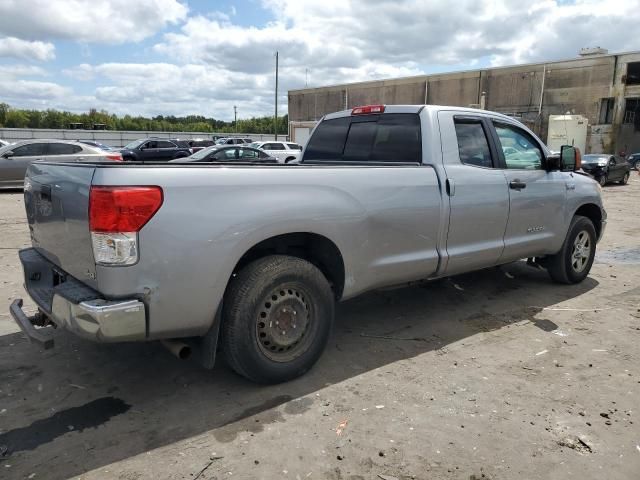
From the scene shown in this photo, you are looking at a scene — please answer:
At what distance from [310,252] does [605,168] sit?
21551 mm

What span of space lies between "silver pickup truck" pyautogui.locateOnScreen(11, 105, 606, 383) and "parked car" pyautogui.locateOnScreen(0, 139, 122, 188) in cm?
1157

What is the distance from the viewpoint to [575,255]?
588 cm

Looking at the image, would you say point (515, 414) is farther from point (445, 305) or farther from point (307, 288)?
point (445, 305)

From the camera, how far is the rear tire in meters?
5.69

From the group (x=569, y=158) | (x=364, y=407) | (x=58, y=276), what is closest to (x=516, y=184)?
(x=569, y=158)

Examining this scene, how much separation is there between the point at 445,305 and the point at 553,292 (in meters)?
1.45

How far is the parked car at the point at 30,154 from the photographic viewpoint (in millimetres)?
14109

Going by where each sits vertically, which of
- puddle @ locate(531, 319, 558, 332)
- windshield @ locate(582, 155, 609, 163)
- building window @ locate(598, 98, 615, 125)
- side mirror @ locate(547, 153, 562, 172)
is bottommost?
puddle @ locate(531, 319, 558, 332)

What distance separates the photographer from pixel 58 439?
282 cm

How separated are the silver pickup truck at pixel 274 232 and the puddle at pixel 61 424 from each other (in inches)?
18.8

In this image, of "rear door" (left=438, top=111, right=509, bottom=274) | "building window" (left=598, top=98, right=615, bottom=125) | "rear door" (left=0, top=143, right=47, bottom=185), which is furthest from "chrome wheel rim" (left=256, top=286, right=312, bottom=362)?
"building window" (left=598, top=98, right=615, bottom=125)

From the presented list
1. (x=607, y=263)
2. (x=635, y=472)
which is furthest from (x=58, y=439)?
(x=607, y=263)

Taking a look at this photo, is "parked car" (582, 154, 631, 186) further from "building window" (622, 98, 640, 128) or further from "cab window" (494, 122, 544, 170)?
"building window" (622, 98, 640, 128)

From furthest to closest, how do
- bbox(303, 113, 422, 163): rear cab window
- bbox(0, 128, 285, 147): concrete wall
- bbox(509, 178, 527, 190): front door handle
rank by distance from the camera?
bbox(0, 128, 285, 147): concrete wall < bbox(509, 178, 527, 190): front door handle < bbox(303, 113, 422, 163): rear cab window
